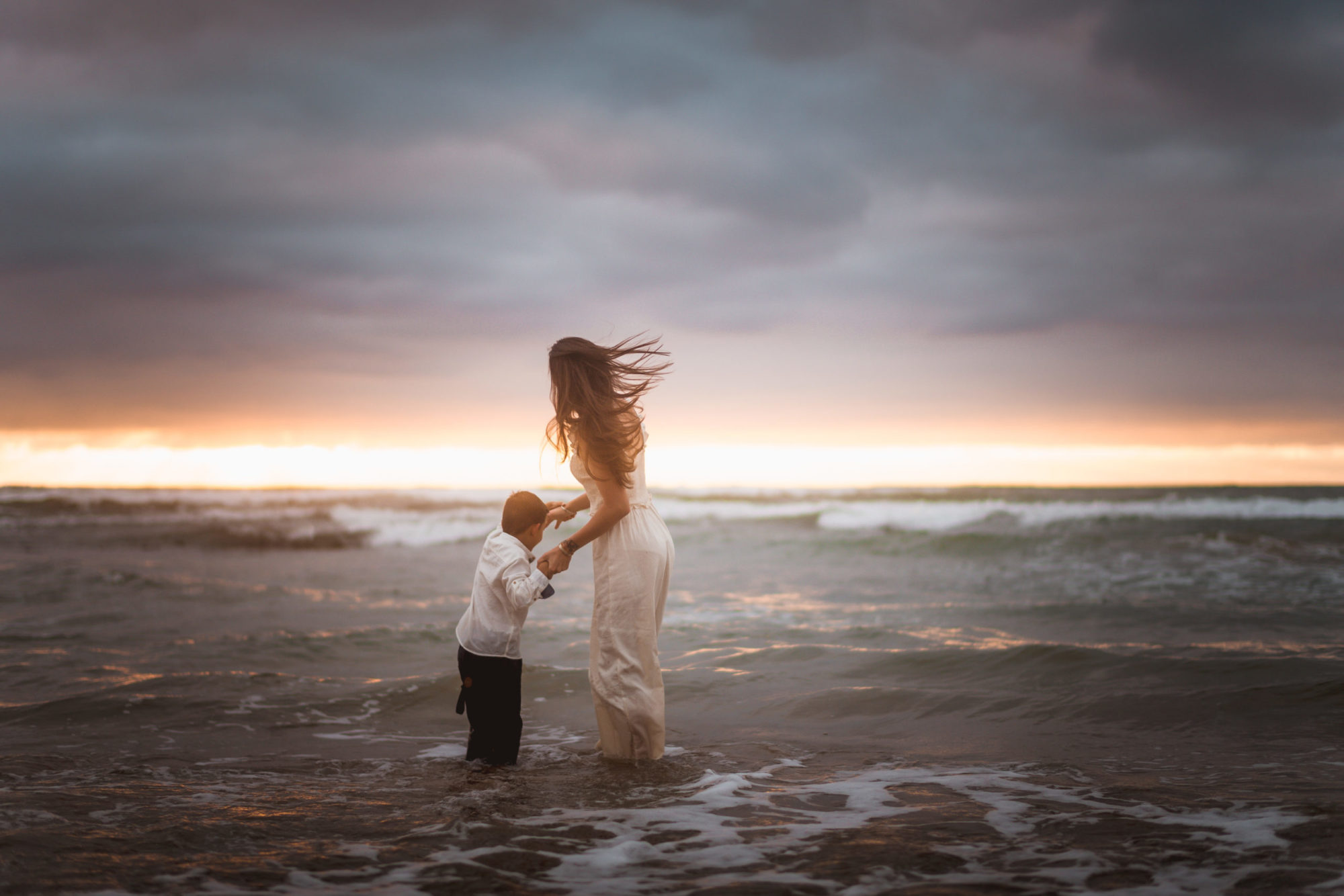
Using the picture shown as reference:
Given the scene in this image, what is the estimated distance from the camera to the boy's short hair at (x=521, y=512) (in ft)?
15.4

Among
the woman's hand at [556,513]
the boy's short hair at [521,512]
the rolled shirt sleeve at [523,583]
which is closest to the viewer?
the rolled shirt sleeve at [523,583]

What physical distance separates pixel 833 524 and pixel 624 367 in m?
28.0

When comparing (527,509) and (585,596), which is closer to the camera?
(527,509)

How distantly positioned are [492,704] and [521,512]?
Result: 111 cm

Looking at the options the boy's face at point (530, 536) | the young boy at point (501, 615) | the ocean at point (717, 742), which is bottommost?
the ocean at point (717, 742)

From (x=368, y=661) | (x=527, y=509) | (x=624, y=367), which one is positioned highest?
(x=624, y=367)

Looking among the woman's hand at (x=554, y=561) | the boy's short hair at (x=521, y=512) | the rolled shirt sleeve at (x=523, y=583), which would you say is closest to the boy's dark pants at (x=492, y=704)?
the rolled shirt sleeve at (x=523, y=583)

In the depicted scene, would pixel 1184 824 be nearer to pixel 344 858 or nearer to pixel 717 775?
pixel 717 775

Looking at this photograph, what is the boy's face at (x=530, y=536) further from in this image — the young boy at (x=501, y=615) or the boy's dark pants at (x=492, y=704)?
the boy's dark pants at (x=492, y=704)

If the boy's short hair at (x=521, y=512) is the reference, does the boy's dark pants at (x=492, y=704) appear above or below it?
below

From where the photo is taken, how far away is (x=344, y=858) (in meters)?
3.51

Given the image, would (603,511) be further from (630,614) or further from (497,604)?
(497,604)

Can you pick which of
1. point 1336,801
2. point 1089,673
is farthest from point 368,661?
point 1336,801

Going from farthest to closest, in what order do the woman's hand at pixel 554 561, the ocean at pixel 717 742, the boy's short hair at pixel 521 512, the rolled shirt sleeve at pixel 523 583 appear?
the boy's short hair at pixel 521 512 < the woman's hand at pixel 554 561 < the rolled shirt sleeve at pixel 523 583 < the ocean at pixel 717 742
